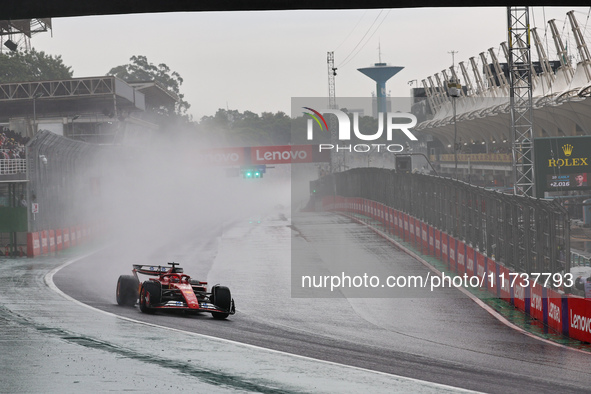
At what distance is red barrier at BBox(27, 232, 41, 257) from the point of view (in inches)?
1356

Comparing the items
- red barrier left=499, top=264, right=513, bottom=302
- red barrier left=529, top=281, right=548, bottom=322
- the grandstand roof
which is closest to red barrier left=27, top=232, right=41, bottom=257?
red barrier left=499, top=264, right=513, bottom=302

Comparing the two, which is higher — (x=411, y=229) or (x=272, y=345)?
(x=411, y=229)

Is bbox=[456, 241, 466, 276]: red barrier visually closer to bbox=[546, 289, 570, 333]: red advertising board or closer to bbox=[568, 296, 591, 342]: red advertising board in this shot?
bbox=[546, 289, 570, 333]: red advertising board

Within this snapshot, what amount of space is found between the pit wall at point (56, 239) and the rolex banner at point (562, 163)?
24423 mm

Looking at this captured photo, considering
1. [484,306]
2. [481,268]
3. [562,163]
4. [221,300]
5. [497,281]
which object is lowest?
[484,306]

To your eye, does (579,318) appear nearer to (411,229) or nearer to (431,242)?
(431,242)

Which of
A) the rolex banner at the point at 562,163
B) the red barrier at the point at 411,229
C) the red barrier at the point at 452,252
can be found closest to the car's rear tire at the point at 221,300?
the red barrier at the point at 452,252

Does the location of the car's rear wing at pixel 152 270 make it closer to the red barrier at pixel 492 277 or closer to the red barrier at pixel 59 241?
the red barrier at pixel 492 277

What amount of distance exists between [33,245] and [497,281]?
839 inches

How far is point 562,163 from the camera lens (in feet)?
133

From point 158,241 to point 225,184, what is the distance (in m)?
72.9

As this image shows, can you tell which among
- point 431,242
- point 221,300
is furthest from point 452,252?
point 221,300

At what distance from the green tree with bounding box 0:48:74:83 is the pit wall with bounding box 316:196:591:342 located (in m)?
68.8

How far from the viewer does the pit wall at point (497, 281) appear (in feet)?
54.0
